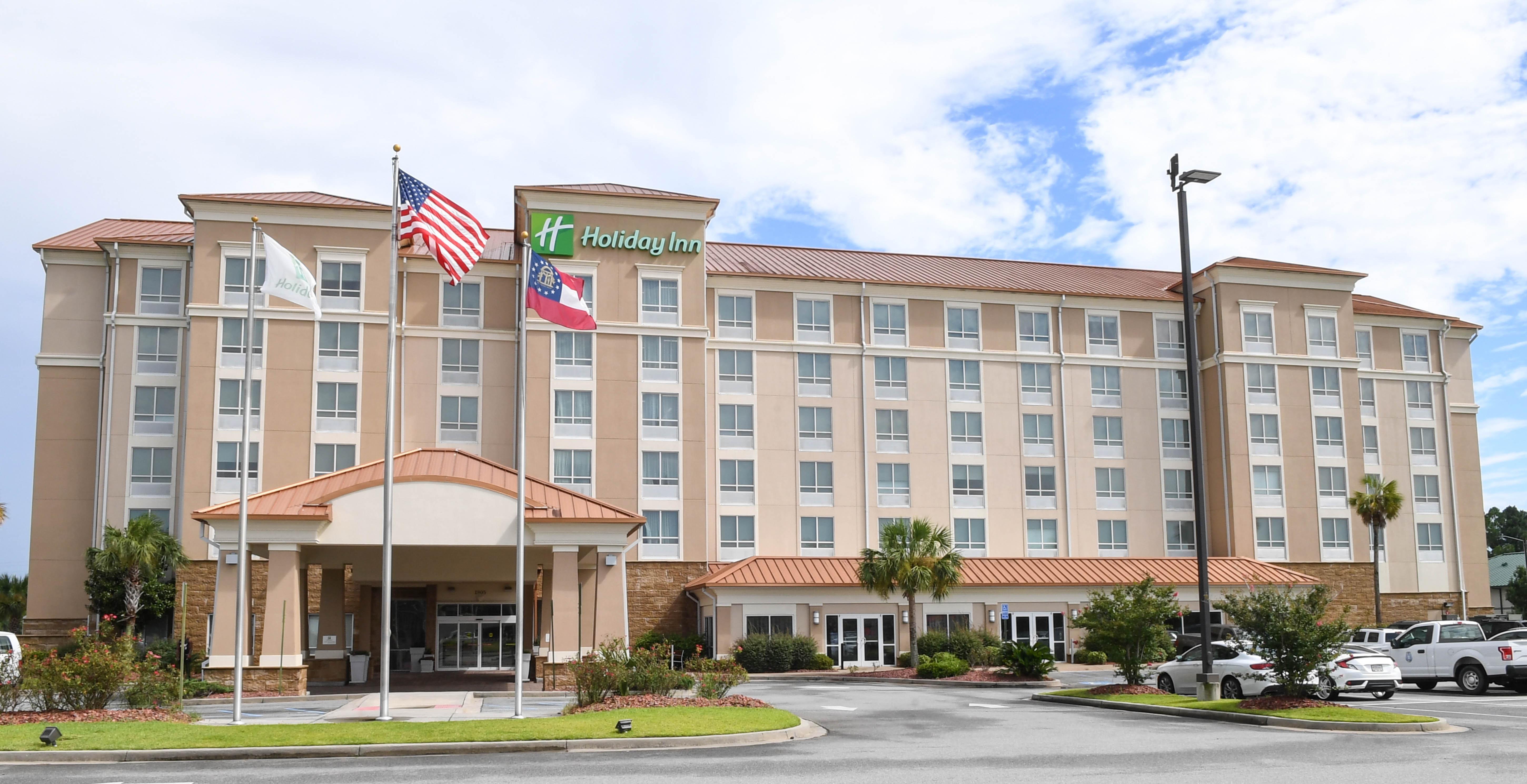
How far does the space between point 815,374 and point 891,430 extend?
14.8ft

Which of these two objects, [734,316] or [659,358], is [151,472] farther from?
[734,316]

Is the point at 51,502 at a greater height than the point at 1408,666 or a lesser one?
greater

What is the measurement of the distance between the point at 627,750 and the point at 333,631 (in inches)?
1003

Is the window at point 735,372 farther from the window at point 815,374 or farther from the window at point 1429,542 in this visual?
the window at point 1429,542

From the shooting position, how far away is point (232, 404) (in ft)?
163

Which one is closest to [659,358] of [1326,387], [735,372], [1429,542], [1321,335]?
[735,372]

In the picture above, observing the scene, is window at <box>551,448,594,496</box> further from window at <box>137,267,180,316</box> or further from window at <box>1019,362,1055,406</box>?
window at <box>1019,362,1055,406</box>

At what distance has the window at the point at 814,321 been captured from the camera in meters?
56.7

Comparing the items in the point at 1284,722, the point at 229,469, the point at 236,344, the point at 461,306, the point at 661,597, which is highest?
the point at 461,306

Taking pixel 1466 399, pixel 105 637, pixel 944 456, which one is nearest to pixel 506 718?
pixel 105 637

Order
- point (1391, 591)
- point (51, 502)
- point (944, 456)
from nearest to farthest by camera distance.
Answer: point (51, 502)
point (944, 456)
point (1391, 591)

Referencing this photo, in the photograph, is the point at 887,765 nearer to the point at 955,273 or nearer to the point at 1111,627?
the point at 1111,627

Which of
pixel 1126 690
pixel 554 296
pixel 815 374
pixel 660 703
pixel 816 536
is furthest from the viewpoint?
pixel 815 374

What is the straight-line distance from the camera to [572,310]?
78.7 feet
